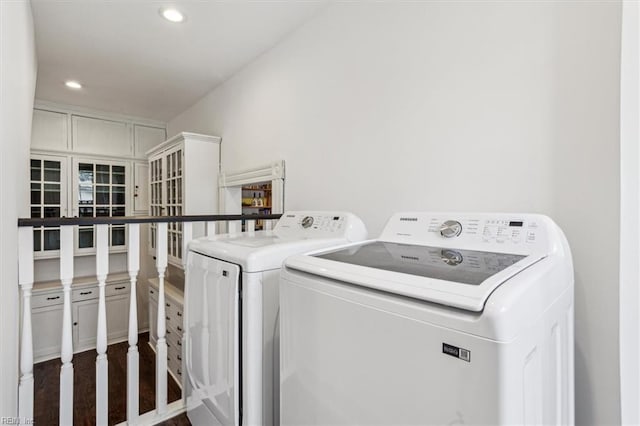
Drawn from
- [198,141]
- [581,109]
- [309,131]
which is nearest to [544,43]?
[581,109]

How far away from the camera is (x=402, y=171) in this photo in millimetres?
1565

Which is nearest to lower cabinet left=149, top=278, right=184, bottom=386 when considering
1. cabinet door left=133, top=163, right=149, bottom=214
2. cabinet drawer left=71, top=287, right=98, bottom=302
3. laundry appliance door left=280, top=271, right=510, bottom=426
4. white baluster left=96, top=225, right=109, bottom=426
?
cabinet drawer left=71, top=287, right=98, bottom=302

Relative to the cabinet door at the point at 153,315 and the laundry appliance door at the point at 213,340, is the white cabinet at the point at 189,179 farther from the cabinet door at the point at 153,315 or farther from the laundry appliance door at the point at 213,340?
the laundry appliance door at the point at 213,340

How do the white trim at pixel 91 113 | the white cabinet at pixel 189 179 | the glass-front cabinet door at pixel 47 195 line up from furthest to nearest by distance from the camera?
the white trim at pixel 91 113 < the glass-front cabinet door at pixel 47 195 < the white cabinet at pixel 189 179

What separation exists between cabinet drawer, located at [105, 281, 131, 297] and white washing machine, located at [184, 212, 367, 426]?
3000 mm

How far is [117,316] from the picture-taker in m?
3.87

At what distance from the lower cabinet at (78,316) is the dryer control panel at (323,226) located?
3022mm

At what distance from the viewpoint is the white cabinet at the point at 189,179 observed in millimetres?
3168

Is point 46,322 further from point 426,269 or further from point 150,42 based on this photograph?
point 426,269

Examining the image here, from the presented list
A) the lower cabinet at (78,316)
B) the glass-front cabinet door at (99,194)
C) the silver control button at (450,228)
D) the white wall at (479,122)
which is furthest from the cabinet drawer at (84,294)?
the silver control button at (450,228)

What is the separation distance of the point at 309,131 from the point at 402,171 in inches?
32.1

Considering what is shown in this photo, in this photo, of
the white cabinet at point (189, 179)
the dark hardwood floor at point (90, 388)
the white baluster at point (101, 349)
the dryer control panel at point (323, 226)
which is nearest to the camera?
the white baluster at point (101, 349)

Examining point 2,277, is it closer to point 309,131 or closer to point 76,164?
point 309,131

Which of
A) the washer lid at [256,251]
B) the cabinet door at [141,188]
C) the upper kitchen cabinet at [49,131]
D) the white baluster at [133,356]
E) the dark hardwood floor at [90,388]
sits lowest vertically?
→ the dark hardwood floor at [90,388]
